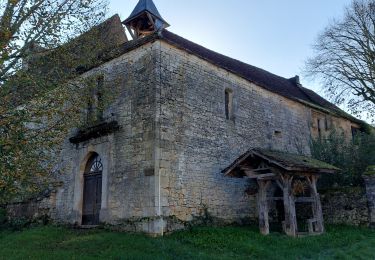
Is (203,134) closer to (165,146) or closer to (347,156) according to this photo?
(165,146)

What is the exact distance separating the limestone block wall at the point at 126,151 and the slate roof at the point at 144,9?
221 centimetres

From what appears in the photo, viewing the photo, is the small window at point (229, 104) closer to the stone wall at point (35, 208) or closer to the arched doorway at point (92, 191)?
the arched doorway at point (92, 191)

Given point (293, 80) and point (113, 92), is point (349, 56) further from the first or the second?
point (113, 92)

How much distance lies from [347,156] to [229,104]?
548cm

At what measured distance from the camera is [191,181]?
1075 centimetres

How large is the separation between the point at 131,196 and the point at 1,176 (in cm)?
457

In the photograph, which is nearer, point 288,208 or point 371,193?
point 288,208

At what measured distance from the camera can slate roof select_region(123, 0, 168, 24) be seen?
1319 centimetres

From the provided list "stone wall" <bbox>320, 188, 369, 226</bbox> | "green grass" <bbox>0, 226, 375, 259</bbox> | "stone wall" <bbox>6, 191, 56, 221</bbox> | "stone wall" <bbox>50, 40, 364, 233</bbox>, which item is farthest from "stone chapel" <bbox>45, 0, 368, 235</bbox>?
"stone wall" <bbox>320, 188, 369, 226</bbox>

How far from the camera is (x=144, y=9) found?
42.9 feet

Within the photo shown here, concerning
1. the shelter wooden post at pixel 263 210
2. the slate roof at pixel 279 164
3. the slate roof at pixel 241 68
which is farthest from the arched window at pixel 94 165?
the shelter wooden post at pixel 263 210

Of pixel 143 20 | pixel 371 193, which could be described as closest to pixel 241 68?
pixel 143 20

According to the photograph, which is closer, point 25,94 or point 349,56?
point 25,94

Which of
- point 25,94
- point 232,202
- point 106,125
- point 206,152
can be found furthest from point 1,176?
point 232,202
